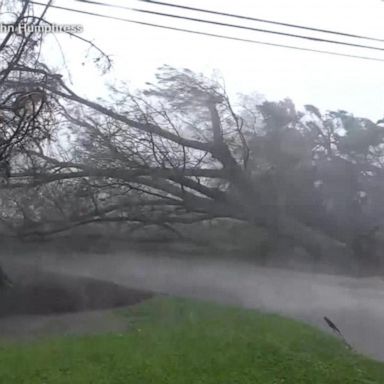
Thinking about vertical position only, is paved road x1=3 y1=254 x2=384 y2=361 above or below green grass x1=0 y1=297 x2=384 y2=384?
above

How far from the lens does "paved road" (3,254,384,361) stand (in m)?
9.70

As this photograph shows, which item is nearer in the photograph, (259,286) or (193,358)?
(193,358)

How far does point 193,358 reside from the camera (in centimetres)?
622

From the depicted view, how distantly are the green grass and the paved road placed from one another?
1.71m

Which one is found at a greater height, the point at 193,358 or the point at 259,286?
the point at 259,286

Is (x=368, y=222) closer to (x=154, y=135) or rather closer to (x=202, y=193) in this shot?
(x=202, y=193)

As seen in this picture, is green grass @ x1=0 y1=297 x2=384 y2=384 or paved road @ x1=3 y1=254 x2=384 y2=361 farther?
paved road @ x1=3 y1=254 x2=384 y2=361

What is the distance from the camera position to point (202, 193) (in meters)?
13.2

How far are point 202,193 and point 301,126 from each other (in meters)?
2.56

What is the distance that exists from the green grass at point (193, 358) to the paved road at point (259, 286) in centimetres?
171

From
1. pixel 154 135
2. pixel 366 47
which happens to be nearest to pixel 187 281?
pixel 154 135

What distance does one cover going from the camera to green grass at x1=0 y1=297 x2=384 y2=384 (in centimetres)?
571

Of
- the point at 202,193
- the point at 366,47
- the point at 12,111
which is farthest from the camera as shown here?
the point at 202,193

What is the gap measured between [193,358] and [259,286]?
17.0ft
